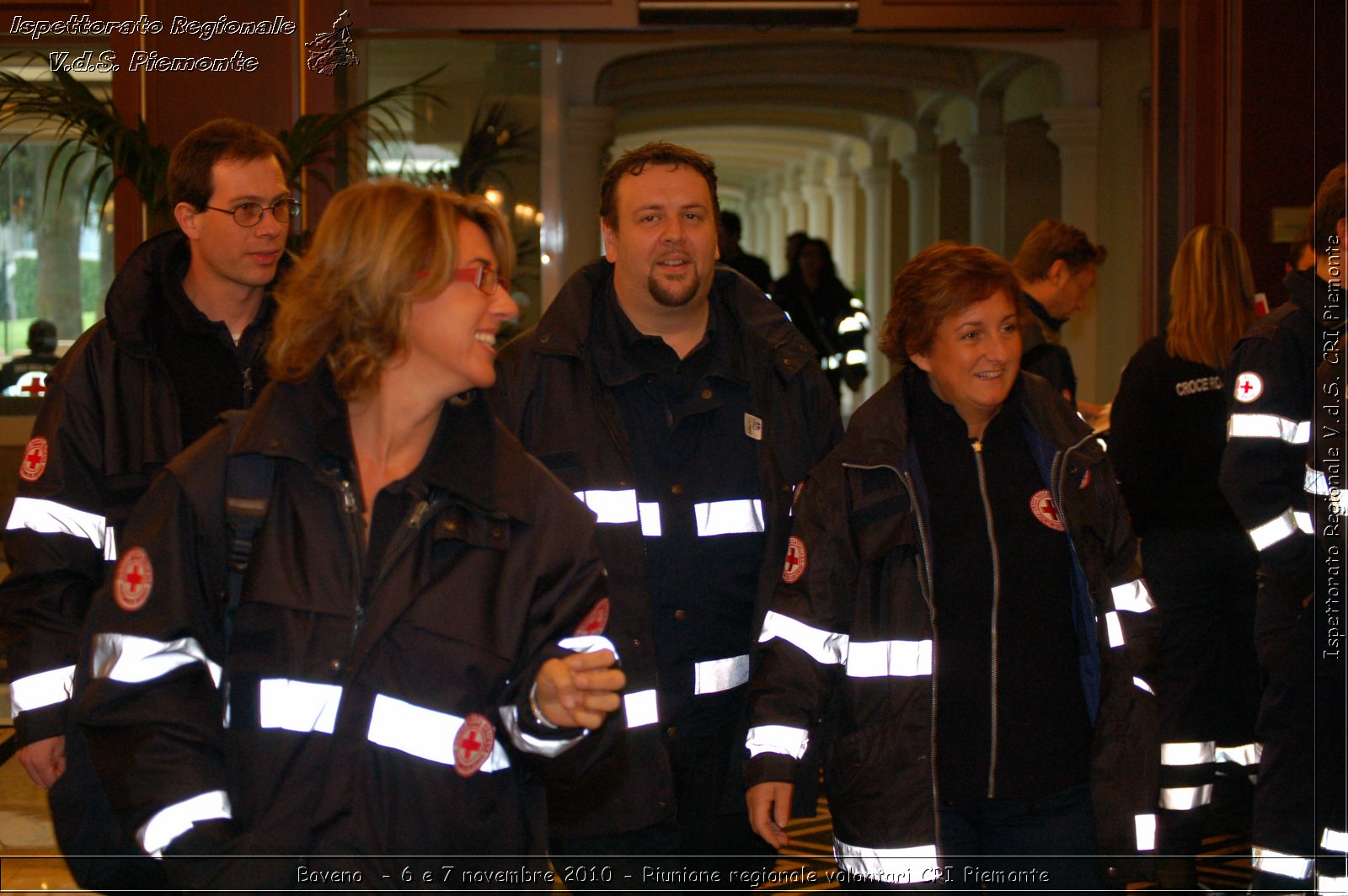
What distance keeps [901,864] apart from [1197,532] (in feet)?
7.57

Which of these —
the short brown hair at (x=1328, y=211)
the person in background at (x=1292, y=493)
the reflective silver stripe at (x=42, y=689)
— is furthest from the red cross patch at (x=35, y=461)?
the short brown hair at (x=1328, y=211)

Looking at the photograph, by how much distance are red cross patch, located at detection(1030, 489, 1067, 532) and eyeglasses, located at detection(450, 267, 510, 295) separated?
1185 mm

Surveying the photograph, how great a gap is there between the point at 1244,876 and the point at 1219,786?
42cm

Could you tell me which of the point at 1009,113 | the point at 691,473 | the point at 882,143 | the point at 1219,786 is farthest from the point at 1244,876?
the point at 882,143

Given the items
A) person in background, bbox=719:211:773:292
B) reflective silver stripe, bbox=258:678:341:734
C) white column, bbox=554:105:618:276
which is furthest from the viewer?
white column, bbox=554:105:618:276

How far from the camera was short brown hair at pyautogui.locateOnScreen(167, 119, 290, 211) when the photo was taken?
10.0 ft

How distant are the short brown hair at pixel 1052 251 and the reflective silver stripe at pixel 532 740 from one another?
11.3 ft

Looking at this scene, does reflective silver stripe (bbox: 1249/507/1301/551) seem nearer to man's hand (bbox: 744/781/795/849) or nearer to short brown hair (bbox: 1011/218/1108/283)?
man's hand (bbox: 744/781/795/849)

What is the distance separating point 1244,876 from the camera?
429 cm

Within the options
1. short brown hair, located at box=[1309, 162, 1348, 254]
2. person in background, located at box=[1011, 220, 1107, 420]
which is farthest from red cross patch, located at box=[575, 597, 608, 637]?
person in background, located at box=[1011, 220, 1107, 420]

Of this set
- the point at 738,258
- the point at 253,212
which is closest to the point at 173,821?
the point at 253,212

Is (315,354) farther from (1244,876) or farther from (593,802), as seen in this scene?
(1244,876)

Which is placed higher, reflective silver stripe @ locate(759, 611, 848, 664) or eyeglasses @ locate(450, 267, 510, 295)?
eyeglasses @ locate(450, 267, 510, 295)

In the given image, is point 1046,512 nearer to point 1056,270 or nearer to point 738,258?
point 1056,270
